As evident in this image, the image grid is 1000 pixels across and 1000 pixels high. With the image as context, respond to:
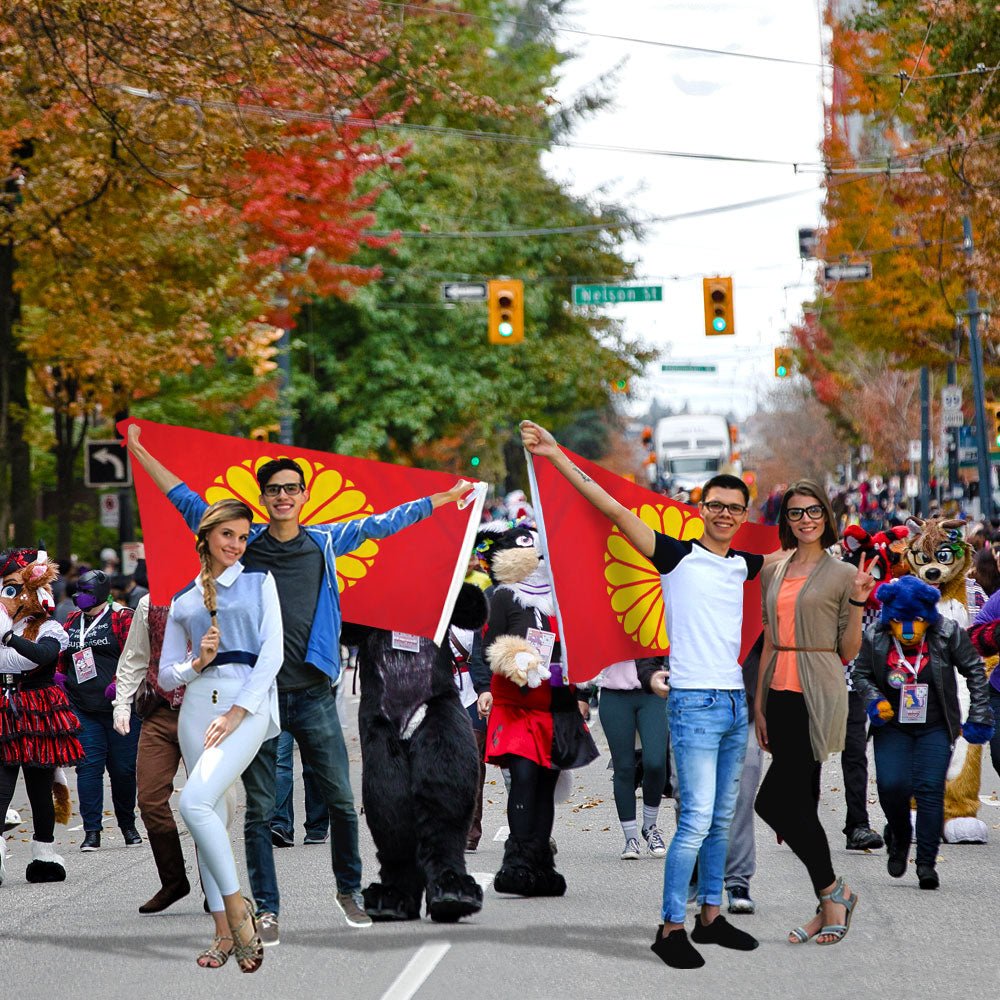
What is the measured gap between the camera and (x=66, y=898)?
32.4 feet

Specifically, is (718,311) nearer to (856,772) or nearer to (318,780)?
(856,772)

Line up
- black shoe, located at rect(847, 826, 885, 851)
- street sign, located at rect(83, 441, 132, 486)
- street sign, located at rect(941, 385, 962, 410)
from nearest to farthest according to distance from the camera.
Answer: black shoe, located at rect(847, 826, 885, 851), street sign, located at rect(83, 441, 132, 486), street sign, located at rect(941, 385, 962, 410)

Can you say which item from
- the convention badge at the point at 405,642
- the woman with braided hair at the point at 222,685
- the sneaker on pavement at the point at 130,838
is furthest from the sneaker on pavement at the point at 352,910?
the sneaker on pavement at the point at 130,838

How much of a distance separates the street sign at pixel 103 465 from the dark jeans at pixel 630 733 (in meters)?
14.7

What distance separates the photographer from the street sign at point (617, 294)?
103 ft

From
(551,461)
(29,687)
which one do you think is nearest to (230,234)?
(29,687)

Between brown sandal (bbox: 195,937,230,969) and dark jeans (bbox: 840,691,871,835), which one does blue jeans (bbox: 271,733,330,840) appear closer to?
dark jeans (bbox: 840,691,871,835)

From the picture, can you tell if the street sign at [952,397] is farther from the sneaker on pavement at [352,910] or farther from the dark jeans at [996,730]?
the sneaker on pavement at [352,910]

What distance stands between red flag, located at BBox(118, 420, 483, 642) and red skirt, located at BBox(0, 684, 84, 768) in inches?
75.7

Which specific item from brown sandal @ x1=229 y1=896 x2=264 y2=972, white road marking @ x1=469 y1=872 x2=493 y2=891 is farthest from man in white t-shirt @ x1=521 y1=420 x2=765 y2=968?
white road marking @ x1=469 y1=872 x2=493 y2=891

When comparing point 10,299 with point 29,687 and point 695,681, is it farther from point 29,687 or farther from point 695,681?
point 695,681

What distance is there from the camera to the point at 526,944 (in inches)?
320

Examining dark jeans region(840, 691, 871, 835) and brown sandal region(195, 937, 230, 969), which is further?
dark jeans region(840, 691, 871, 835)

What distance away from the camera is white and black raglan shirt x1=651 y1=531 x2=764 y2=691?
25.7 ft
